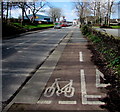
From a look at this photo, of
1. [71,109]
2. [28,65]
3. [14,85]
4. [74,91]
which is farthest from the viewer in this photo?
[28,65]

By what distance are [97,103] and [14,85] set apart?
8.90 ft

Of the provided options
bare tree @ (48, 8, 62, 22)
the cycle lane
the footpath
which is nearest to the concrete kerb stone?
the footpath

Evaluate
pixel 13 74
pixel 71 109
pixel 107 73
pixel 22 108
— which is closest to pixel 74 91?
pixel 71 109

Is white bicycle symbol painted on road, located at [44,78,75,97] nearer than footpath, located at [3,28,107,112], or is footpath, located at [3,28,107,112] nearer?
footpath, located at [3,28,107,112]

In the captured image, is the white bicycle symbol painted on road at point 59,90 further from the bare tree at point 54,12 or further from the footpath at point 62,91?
the bare tree at point 54,12

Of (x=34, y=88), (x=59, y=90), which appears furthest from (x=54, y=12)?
(x=59, y=90)

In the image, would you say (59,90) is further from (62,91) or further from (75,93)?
(75,93)

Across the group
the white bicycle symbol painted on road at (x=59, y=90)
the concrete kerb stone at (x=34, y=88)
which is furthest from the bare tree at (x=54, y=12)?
the white bicycle symbol painted on road at (x=59, y=90)

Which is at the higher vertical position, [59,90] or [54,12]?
[54,12]

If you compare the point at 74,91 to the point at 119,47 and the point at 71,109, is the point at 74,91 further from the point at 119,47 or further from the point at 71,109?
the point at 119,47

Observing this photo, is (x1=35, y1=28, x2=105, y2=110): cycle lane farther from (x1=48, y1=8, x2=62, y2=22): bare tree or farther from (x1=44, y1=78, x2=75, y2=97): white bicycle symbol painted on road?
(x1=48, y1=8, x2=62, y2=22): bare tree

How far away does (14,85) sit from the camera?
18.8 ft

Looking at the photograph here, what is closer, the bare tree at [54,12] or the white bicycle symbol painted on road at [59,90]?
the white bicycle symbol painted on road at [59,90]

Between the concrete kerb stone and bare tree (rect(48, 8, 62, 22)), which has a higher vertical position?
bare tree (rect(48, 8, 62, 22))
